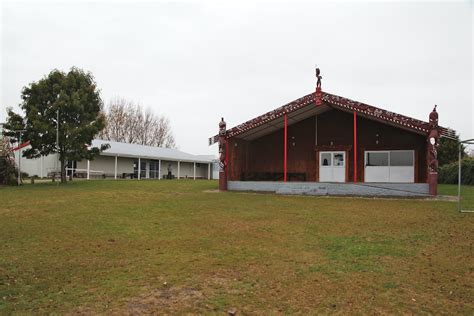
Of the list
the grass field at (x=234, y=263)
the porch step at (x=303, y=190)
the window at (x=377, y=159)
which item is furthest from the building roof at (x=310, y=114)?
the grass field at (x=234, y=263)

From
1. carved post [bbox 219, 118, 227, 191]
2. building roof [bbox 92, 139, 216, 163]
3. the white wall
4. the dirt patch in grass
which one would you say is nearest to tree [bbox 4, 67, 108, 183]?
carved post [bbox 219, 118, 227, 191]

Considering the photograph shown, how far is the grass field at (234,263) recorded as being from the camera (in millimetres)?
4398

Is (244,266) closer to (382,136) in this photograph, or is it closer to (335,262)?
(335,262)

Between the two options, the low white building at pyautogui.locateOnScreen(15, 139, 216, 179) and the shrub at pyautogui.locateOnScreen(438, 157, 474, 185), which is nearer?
the shrub at pyautogui.locateOnScreen(438, 157, 474, 185)

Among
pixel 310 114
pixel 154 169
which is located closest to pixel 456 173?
pixel 310 114

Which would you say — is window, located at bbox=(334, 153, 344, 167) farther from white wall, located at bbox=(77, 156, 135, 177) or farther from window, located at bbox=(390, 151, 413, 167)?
white wall, located at bbox=(77, 156, 135, 177)

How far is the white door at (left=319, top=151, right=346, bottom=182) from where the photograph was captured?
2344 centimetres

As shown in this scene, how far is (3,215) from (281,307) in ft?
28.3

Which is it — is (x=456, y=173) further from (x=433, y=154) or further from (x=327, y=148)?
(x=433, y=154)

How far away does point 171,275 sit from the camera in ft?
17.4

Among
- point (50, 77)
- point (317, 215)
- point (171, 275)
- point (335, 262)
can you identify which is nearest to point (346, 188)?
point (317, 215)

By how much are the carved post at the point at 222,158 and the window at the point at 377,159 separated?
8049 mm

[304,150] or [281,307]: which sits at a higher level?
[304,150]

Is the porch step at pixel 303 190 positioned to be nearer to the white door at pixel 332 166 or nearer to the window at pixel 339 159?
the white door at pixel 332 166
